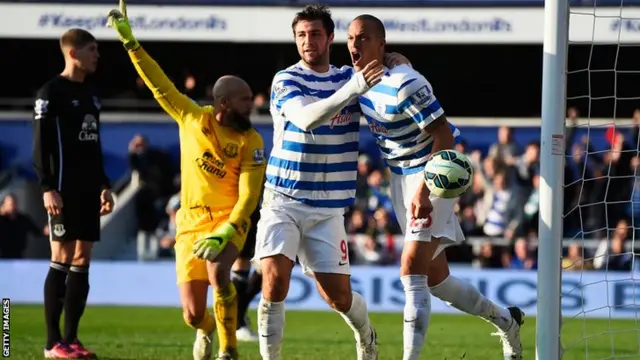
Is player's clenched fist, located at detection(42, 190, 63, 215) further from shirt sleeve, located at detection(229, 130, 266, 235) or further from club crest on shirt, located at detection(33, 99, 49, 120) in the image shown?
shirt sleeve, located at detection(229, 130, 266, 235)

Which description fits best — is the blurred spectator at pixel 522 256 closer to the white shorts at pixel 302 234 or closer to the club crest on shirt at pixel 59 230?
the club crest on shirt at pixel 59 230

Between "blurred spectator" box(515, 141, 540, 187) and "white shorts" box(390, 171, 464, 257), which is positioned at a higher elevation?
"blurred spectator" box(515, 141, 540, 187)

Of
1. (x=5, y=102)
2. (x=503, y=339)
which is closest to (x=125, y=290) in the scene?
(x=5, y=102)

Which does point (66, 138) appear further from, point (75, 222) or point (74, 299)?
point (74, 299)

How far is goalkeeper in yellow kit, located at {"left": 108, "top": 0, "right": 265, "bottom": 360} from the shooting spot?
797cm

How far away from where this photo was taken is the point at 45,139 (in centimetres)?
905

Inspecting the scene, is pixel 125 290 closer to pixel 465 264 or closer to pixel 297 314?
pixel 297 314

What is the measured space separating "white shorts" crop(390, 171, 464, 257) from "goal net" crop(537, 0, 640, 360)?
24.5 inches

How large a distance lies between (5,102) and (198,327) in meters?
16.1

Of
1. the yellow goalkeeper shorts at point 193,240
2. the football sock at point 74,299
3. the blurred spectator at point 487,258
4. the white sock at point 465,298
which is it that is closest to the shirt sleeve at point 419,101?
the white sock at point 465,298

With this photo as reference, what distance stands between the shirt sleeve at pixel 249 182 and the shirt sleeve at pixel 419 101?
1.51 metres

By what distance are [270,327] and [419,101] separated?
1.66 meters

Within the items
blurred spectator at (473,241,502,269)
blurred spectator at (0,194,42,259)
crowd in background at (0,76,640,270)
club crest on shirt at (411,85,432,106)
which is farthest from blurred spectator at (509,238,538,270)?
club crest on shirt at (411,85,432,106)

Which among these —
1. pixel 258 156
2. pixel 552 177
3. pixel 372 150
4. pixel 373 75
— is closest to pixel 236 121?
pixel 258 156
